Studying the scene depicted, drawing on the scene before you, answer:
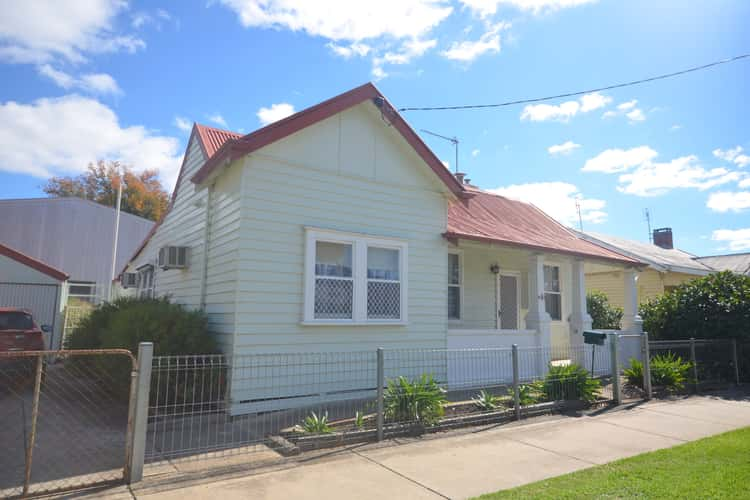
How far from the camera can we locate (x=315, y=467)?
5.35 metres

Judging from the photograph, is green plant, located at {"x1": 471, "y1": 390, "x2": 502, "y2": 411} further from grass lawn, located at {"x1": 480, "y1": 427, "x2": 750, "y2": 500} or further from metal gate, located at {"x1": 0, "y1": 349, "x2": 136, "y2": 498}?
metal gate, located at {"x1": 0, "y1": 349, "x2": 136, "y2": 498}

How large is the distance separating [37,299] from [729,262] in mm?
29964

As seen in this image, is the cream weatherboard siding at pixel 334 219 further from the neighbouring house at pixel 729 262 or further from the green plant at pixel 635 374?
the neighbouring house at pixel 729 262

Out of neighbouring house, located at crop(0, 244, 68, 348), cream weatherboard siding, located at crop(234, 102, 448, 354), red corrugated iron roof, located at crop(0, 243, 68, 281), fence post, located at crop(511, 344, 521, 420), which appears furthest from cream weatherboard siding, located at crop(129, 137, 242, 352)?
neighbouring house, located at crop(0, 244, 68, 348)

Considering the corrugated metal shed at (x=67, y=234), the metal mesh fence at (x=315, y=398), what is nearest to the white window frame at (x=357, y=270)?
the metal mesh fence at (x=315, y=398)

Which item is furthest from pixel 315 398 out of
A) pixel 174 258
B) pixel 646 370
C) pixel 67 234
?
pixel 67 234

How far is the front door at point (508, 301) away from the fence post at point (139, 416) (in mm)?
10134

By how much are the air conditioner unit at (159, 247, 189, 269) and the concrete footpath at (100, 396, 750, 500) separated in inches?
221

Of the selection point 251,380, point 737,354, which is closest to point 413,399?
point 251,380

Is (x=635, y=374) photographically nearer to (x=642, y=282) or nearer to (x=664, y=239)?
(x=642, y=282)

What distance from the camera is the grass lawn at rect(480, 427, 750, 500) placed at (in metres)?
4.48

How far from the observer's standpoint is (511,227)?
494 inches

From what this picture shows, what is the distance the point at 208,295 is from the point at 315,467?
4.43 metres

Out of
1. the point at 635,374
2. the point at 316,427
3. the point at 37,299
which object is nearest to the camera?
the point at 316,427
